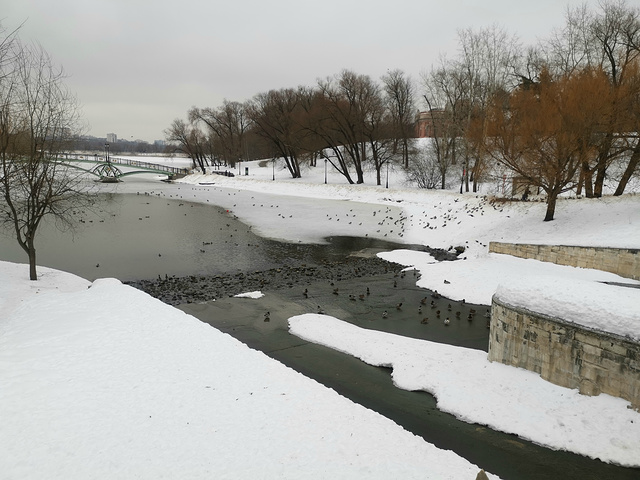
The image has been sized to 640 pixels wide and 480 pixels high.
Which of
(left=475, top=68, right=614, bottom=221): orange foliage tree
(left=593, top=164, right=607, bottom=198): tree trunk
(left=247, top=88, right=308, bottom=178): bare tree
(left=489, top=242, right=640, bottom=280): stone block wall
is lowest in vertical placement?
(left=489, top=242, right=640, bottom=280): stone block wall

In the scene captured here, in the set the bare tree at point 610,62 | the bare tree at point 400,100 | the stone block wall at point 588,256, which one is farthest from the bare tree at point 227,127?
the stone block wall at point 588,256

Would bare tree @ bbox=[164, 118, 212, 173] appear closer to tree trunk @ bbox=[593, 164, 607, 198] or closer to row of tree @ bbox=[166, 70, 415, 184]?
row of tree @ bbox=[166, 70, 415, 184]

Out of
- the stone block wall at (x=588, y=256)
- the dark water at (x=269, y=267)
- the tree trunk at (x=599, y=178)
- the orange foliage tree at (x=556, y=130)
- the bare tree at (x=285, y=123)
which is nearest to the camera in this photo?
the dark water at (x=269, y=267)

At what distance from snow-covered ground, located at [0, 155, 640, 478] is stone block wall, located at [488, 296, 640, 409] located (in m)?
0.26

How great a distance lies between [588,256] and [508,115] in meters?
10.9

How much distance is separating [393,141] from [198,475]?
50219 millimetres

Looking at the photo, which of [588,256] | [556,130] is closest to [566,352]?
[588,256]

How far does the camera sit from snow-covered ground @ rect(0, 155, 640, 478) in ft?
21.2

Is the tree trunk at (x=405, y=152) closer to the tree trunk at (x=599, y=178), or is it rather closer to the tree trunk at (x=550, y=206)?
the tree trunk at (x=599, y=178)

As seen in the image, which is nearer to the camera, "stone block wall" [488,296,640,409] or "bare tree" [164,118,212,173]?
"stone block wall" [488,296,640,409]

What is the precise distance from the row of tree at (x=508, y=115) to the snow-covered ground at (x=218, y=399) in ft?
26.5

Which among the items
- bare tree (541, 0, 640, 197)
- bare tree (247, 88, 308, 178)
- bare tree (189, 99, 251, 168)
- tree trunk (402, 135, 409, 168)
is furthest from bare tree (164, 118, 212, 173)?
bare tree (541, 0, 640, 197)

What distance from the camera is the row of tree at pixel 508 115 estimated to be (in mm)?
20203

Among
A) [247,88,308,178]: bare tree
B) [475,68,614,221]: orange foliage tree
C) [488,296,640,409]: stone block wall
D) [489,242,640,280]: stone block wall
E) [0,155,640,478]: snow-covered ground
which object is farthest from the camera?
[247,88,308,178]: bare tree
